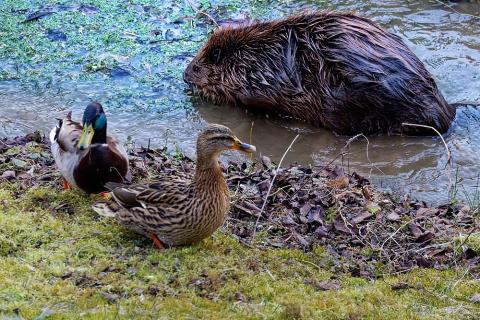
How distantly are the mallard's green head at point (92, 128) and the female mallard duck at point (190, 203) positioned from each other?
733mm

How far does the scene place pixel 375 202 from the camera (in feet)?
20.8

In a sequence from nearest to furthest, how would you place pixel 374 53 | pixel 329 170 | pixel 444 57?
pixel 329 170 < pixel 374 53 < pixel 444 57

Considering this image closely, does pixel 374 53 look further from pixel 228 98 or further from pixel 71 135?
pixel 71 135

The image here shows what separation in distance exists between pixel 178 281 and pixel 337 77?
4032 millimetres

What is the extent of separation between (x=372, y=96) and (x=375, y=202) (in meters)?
1.80

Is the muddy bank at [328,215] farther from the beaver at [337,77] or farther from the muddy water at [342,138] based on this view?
the beaver at [337,77]

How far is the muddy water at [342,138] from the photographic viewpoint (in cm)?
735

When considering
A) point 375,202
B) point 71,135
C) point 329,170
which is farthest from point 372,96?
point 71,135

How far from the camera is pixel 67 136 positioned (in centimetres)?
599

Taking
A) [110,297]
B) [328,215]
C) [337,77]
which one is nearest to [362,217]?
[328,215]

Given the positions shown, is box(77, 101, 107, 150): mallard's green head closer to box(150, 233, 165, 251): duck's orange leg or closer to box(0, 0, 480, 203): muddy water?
box(150, 233, 165, 251): duck's orange leg

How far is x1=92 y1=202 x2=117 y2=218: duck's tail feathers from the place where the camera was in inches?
208

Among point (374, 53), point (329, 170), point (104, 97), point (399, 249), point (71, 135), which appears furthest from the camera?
point (104, 97)

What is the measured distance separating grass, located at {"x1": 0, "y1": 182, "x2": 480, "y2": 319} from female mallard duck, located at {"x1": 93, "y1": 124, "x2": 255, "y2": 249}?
135mm
